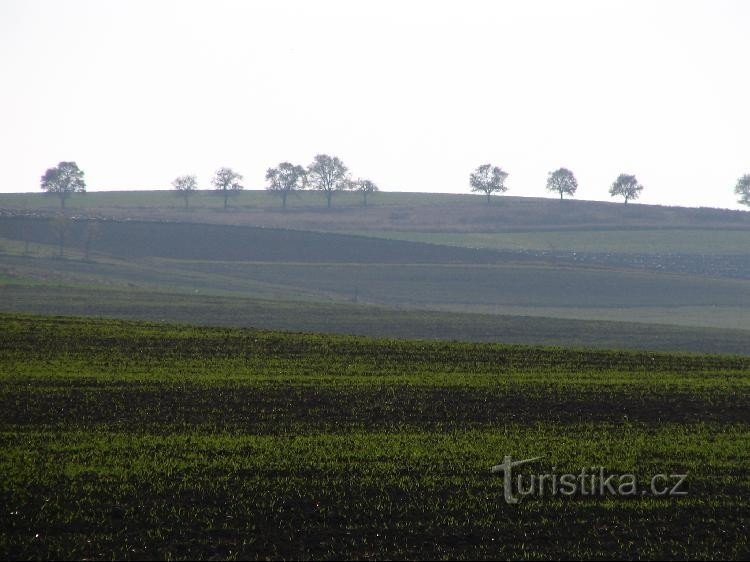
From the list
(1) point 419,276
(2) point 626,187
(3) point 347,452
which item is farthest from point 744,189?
(3) point 347,452

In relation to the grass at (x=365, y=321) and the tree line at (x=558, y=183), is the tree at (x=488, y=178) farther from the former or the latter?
the grass at (x=365, y=321)

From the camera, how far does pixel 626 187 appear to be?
139250mm

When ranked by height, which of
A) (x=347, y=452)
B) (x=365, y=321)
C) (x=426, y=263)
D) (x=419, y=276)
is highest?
(x=347, y=452)

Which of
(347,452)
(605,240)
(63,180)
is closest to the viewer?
(347,452)

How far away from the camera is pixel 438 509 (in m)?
13.2

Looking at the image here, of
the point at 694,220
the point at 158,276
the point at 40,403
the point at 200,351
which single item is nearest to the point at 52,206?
the point at 158,276

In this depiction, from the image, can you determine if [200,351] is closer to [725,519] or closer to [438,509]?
[438,509]

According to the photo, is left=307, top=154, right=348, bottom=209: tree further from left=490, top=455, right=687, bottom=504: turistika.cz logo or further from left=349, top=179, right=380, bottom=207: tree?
left=490, top=455, right=687, bottom=504: turistika.cz logo

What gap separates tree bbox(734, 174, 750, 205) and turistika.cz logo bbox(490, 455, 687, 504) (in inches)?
5539

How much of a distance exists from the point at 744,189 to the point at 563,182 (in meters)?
28.1

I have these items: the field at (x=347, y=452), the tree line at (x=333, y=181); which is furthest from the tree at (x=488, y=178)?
the field at (x=347, y=452)

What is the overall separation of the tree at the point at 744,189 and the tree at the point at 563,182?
25499 millimetres

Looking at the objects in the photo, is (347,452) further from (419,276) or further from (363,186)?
(363,186)

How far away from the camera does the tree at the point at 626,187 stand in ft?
456
